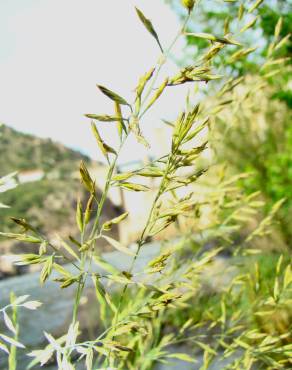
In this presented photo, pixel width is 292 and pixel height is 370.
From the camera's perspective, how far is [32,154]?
39.2 meters

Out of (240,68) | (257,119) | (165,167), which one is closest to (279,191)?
(257,119)

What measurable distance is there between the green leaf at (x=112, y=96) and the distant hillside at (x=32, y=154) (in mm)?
33836

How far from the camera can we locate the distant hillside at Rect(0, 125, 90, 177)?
3612 centimetres

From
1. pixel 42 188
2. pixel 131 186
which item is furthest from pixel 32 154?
pixel 131 186

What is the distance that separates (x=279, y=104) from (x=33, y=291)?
4.03m

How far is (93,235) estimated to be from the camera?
2.56 feet

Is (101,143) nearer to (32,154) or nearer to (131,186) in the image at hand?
(131,186)

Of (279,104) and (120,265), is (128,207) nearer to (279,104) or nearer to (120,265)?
(120,265)

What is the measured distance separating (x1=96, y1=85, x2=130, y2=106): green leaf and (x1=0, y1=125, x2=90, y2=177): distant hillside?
3384cm

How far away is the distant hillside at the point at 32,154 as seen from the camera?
119ft

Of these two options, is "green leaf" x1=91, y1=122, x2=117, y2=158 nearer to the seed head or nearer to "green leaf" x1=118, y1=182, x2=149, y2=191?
"green leaf" x1=118, y1=182, x2=149, y2=191

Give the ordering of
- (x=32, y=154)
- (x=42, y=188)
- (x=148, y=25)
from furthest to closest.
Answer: (x=32, y=154)
(x=42, y=188)
(x=148, y=25)

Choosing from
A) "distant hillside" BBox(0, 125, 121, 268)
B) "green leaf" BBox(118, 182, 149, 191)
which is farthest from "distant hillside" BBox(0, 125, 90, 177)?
"green leaf" BBox(118, 182, 149, 191)

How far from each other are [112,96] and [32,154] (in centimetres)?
4010
